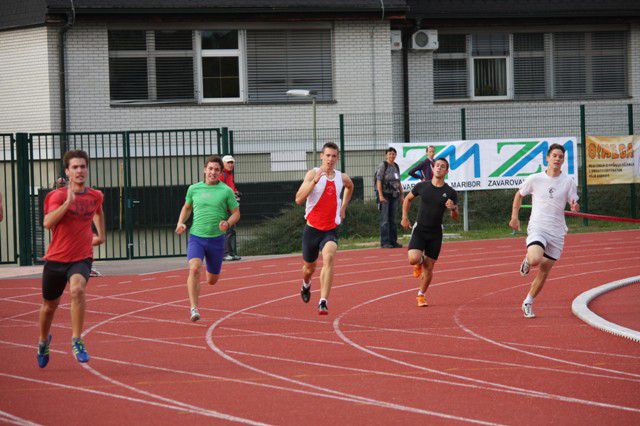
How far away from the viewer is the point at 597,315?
12.3m

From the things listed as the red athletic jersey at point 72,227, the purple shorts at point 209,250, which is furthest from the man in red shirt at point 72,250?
the purple shorts at point 209,250

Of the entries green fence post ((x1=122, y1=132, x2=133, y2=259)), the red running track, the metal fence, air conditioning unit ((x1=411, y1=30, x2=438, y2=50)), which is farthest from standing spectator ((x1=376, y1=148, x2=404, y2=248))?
air conditioning unit ((x1=411, y1=30, x2=438, y2=50))

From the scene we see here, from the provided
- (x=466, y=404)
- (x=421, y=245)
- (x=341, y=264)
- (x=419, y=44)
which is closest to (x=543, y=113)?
(x=419, y=44)

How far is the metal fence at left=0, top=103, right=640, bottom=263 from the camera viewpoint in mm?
21531

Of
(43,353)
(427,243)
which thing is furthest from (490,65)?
(43,353)

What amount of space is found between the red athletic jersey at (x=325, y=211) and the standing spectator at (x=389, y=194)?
8.29 m

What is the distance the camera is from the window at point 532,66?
95.6 feet

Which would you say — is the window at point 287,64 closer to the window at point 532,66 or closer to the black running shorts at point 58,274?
the window at point 532,66

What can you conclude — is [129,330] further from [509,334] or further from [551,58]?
[551,58]

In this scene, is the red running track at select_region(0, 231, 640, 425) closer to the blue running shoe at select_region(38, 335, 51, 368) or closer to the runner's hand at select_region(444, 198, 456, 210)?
the blue running shoe at select_region(38, 335, 51, 368)

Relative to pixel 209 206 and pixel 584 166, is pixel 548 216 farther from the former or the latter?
pixel 584 166

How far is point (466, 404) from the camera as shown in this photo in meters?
7.88

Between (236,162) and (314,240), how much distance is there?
37.3ft

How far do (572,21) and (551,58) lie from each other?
1092 mm
